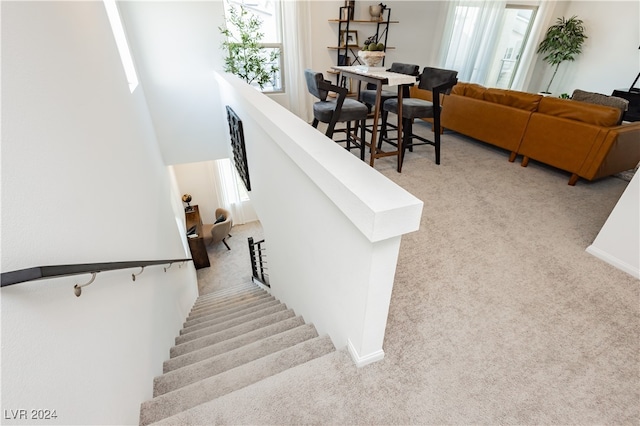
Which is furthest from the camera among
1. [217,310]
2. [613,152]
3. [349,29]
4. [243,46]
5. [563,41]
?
[563,41]

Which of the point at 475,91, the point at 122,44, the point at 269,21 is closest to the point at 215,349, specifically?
the point at 122,44

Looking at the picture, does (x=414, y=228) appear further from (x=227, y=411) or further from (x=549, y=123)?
(x=549, y=123)

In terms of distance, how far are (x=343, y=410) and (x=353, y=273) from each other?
1.60 feet

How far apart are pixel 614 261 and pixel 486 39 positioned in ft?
17.8

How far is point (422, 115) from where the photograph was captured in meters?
2.83

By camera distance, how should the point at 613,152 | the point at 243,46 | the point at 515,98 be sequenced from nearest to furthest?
the point at 613,152 → the point at 515,98 → the point at 243,46

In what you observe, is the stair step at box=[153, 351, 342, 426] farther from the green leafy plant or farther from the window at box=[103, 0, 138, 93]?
the green leafy plant

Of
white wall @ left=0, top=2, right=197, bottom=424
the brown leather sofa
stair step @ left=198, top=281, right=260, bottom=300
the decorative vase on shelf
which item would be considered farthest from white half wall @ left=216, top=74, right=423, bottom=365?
the brown leather sofa

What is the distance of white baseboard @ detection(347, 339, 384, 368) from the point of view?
1.18 m

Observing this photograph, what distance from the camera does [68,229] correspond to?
0.96 m

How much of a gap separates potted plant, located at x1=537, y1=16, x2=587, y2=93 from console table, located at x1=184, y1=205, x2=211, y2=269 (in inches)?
306

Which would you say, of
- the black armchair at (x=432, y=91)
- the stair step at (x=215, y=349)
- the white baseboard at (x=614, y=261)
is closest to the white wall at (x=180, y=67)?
the black armchair at (x=432, y=91)

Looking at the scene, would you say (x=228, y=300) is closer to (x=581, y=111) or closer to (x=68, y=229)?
(x=68, y=229)

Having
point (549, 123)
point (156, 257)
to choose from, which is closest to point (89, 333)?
point (156, 257)
